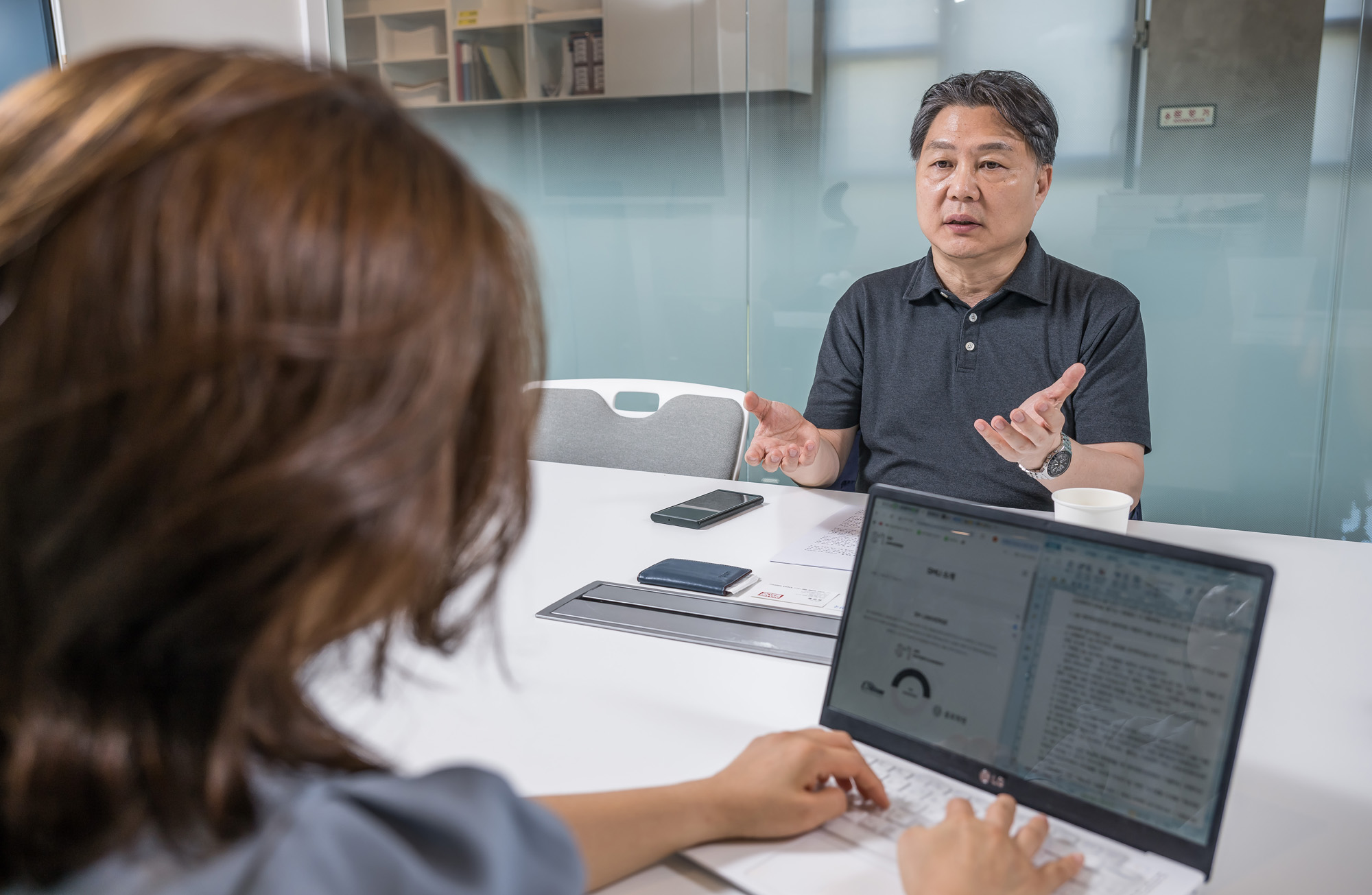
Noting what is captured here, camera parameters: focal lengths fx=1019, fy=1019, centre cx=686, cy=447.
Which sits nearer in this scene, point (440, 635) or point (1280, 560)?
point (440, 635)

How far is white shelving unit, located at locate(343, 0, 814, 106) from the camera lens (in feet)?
11.5

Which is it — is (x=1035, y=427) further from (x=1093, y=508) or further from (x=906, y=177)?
(x=906, y=177)

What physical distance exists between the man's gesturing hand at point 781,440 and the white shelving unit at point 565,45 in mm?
2036

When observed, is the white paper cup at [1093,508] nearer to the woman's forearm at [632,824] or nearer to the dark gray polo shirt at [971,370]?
the dark gray polo shirt at [971,370]

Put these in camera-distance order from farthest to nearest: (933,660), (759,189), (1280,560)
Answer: (759,189)
(1280,560)
(933,660)

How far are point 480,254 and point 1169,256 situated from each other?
121 inches

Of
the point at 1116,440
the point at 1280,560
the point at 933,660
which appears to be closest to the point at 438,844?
the point at 933,660

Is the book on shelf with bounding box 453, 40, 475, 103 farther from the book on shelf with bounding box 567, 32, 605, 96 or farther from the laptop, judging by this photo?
the laptop

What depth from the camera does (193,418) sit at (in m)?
0.43

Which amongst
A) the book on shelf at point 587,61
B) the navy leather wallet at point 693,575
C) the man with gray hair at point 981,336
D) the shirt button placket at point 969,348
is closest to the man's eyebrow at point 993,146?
the man with gray hair at point 981,336

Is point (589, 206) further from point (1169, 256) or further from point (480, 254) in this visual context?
point (480, 254)

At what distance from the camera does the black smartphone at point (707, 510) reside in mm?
1671

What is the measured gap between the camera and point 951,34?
3230 millimetres

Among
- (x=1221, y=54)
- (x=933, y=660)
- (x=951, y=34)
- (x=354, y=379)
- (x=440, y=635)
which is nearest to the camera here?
(x=354, y=379)
